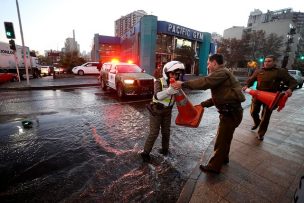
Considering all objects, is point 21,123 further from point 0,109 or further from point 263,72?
point 263,72

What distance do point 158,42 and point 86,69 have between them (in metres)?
10.8

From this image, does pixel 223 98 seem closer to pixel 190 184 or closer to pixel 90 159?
pixel 190 184

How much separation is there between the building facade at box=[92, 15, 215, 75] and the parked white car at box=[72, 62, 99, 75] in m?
5.73

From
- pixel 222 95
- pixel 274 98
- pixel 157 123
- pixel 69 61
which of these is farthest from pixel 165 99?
pixel 69 61

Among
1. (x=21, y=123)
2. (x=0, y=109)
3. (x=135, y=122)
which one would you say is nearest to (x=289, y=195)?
(x=135, y=122)

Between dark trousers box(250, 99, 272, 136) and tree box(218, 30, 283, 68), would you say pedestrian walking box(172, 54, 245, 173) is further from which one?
tree box(218, 30, 283, 68)

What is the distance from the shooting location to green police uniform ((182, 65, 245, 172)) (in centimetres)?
270

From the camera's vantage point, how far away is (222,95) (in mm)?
2875

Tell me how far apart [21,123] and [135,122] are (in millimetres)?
→ 3450

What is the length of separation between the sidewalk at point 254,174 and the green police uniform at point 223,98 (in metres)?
0.35

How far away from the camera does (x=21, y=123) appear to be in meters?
5.68

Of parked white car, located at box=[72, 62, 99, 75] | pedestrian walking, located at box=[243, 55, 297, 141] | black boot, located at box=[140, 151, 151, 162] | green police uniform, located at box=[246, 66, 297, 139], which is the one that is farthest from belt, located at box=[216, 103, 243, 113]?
parked white car, located at box=[72, 62, 99, 75]

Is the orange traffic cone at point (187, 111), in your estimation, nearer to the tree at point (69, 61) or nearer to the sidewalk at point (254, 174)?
the sidewalk at point (254, 174)

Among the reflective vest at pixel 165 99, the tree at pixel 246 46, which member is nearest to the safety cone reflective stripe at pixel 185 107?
the reflective vest at pixel 165 99
